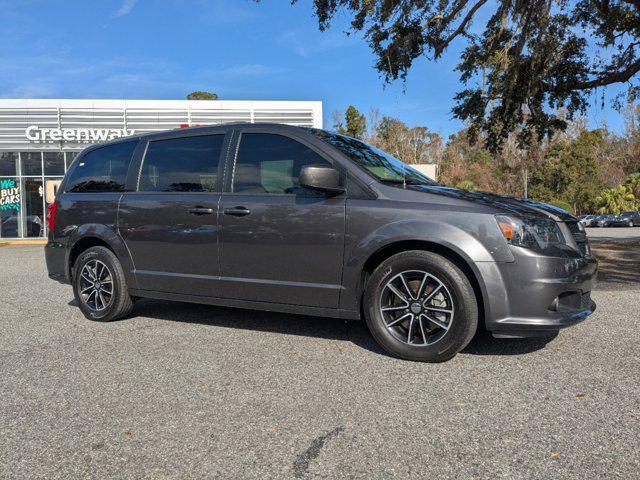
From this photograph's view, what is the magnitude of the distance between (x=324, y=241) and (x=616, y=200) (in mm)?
54783

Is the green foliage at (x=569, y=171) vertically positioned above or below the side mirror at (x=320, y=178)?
above

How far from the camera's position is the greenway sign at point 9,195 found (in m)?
23.9

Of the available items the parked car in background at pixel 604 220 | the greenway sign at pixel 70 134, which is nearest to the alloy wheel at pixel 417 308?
the greenway sign at pixel 70 134

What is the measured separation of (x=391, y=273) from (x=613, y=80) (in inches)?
440

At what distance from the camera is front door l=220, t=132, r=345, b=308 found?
405 cm

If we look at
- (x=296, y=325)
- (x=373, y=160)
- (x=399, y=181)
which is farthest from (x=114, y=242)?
(x=399, y=181)

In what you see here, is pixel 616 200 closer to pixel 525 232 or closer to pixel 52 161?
pixel 52 161

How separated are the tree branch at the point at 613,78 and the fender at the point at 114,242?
11.4 meters

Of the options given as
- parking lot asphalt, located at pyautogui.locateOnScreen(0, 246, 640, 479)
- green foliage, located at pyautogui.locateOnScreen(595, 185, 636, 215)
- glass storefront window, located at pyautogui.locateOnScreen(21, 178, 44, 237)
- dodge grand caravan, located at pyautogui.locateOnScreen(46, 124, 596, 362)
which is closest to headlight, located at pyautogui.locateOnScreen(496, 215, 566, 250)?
dodge grand caravan, located at pyautogui.locateOnScreen(46, 124, 596, 362)

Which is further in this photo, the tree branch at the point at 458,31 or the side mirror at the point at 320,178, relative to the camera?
the tree branch at the point at 458,31

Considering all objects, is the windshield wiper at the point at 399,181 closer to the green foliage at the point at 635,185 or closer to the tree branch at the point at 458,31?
the tree branch at the point at 458,31

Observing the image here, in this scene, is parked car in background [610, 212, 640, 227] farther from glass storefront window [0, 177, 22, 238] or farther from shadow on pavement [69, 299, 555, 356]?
shadow on pavement [69, 299, 555, 356]

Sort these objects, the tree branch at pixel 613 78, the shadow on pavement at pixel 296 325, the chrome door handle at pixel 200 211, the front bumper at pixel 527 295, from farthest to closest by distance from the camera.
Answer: the tree branch at pixel 613 78 → the chrome door handle at pixel 200 211 → the shadow on pavement at pixel 296 325 → the front bumper at pixel 527 295

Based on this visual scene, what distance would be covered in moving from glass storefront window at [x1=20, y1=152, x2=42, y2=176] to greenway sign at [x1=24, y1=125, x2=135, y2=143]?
0.73 metres
